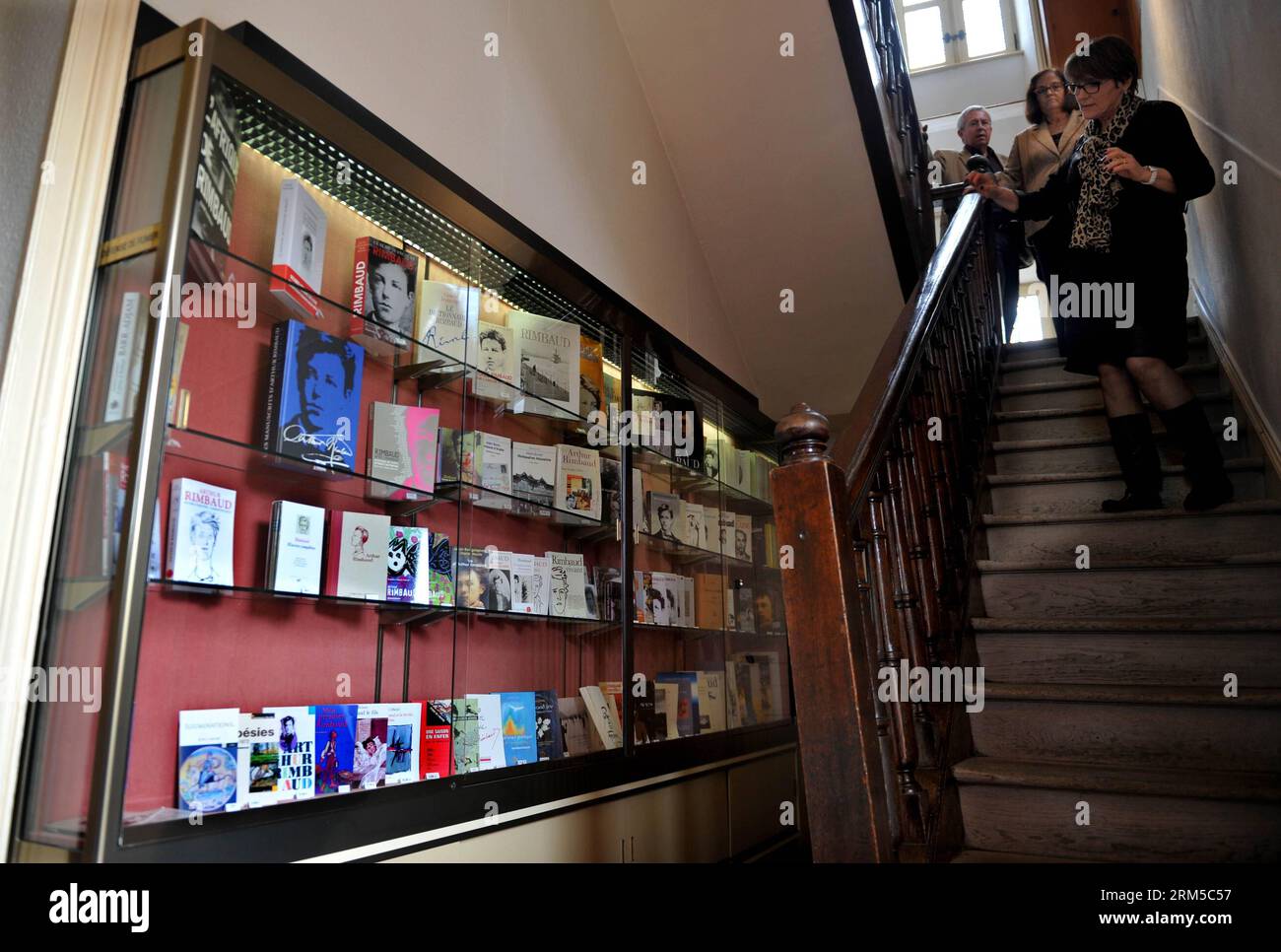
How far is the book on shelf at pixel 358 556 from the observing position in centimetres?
227

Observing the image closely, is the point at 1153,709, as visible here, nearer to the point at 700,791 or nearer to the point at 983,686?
the point at 983,686

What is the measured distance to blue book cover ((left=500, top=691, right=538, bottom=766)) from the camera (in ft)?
8.76

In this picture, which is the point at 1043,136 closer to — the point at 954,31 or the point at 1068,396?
the point at 1068,396

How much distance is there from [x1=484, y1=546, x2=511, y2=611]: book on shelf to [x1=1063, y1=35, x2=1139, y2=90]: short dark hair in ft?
8.20

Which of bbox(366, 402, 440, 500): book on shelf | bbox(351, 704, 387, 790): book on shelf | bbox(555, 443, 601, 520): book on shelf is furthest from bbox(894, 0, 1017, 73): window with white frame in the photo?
bbox(351, 704, 387, 790): book on shelf

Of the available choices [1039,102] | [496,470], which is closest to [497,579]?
[496,470]

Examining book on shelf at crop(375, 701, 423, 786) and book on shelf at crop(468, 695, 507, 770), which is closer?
book on shelf at crop(375, 701, 423, 786)

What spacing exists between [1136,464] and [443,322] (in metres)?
2.16

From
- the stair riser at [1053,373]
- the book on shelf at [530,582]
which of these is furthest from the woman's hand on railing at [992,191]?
the book on shelf at [530,582]

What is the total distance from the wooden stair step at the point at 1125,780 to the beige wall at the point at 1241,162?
136 cm

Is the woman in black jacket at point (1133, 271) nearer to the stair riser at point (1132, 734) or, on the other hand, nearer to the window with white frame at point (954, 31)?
the stair riser at point (1132, 734)

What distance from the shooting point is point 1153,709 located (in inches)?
85.6

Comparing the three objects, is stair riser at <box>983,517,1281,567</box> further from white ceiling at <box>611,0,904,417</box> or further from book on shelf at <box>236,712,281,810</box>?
white ceiling at <box>611,0,904,417</box>
